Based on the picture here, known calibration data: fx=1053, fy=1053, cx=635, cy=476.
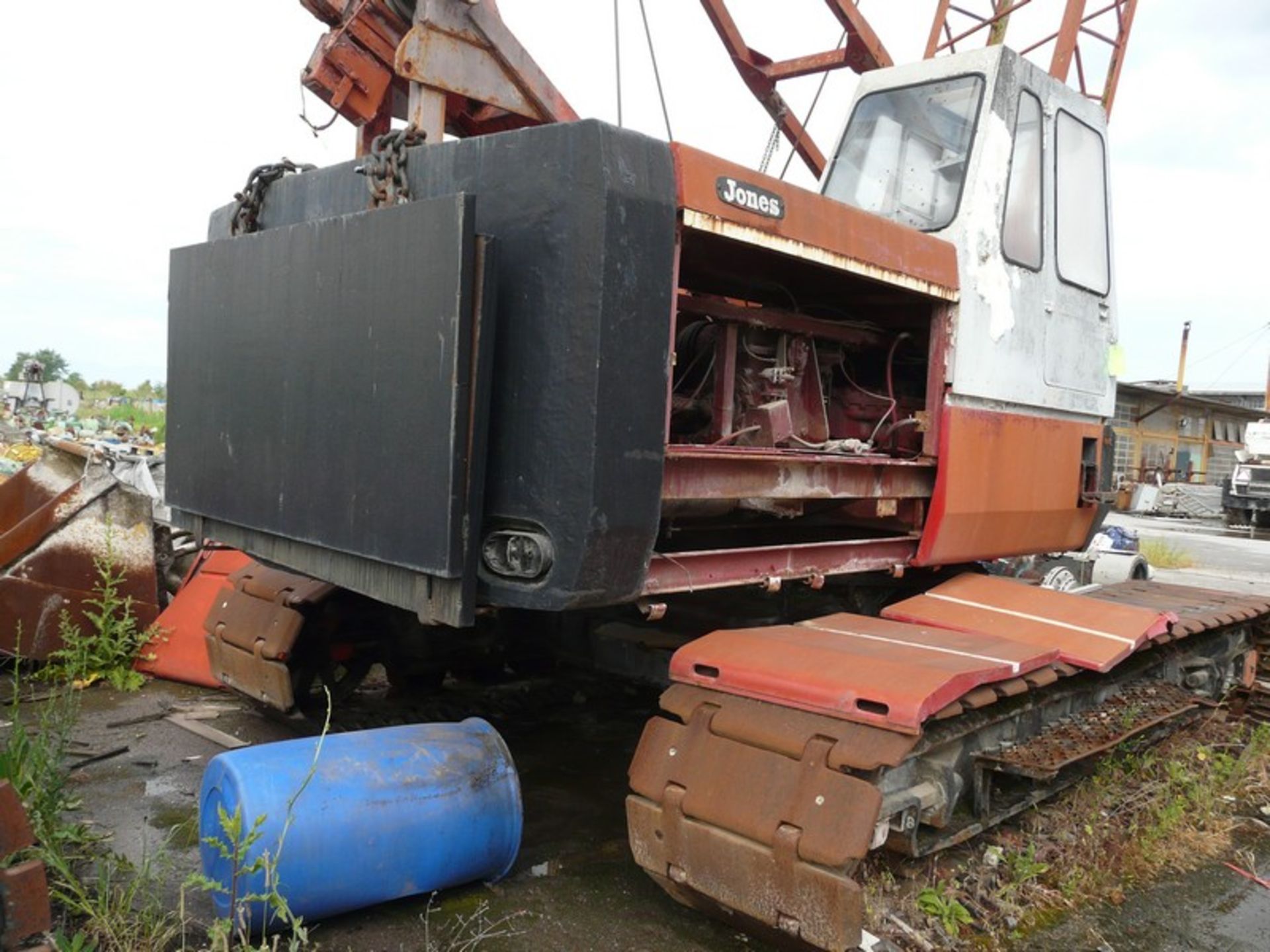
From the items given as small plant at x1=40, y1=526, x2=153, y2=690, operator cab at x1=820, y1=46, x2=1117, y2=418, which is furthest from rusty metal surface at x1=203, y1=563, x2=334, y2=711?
operator cab at x1=820, y1=46, x2=1117, y2=418

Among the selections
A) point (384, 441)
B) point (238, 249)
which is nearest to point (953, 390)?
point (384, 441)

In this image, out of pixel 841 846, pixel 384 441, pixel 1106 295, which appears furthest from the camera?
pixel 1106 295

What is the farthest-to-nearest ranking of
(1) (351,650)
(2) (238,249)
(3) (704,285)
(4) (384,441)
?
(1) (351,650)
(3) (704,285)
(2) (238,249)
(4) (384,441)

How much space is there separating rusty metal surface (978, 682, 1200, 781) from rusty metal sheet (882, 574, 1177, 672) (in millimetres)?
296

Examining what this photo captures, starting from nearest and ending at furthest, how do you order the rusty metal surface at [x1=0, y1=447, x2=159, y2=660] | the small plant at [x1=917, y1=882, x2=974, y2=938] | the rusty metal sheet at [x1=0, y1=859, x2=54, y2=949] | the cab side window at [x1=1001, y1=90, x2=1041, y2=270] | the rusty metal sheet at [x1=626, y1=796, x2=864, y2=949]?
the rusty metal sheet at [x1=0, y1=859, x2=54, y2=949]
the rusty metal sheet at [x1=626, y1=796, x2=864, y2=949]
the small plant at [x1=917, y1=882, x2=974, y2=938]
the cab side window at [x1=1001, y1=90, x2=1041, y2=270]
the rusty metal surface at [x1=0, y1=447, x2=159, y2=660]

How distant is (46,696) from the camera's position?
5301mm

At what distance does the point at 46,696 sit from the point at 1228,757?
229 inches

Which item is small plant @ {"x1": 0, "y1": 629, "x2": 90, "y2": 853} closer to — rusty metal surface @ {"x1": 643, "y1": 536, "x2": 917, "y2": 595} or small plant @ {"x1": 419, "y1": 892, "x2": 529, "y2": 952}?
small plant @ {"x1": 419, "y1": 892, "x2": 529, "y2": 952}

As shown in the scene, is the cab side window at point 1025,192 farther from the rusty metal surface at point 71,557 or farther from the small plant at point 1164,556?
the small plant at point 1164,556

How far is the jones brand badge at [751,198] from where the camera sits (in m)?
3.03

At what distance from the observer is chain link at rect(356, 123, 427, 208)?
3111 mm

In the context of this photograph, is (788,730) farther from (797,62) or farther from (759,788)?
(797,62)

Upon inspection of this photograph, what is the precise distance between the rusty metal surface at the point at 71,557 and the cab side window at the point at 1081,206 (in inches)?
201

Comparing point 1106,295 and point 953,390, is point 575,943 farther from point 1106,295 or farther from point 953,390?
point 1106,295
